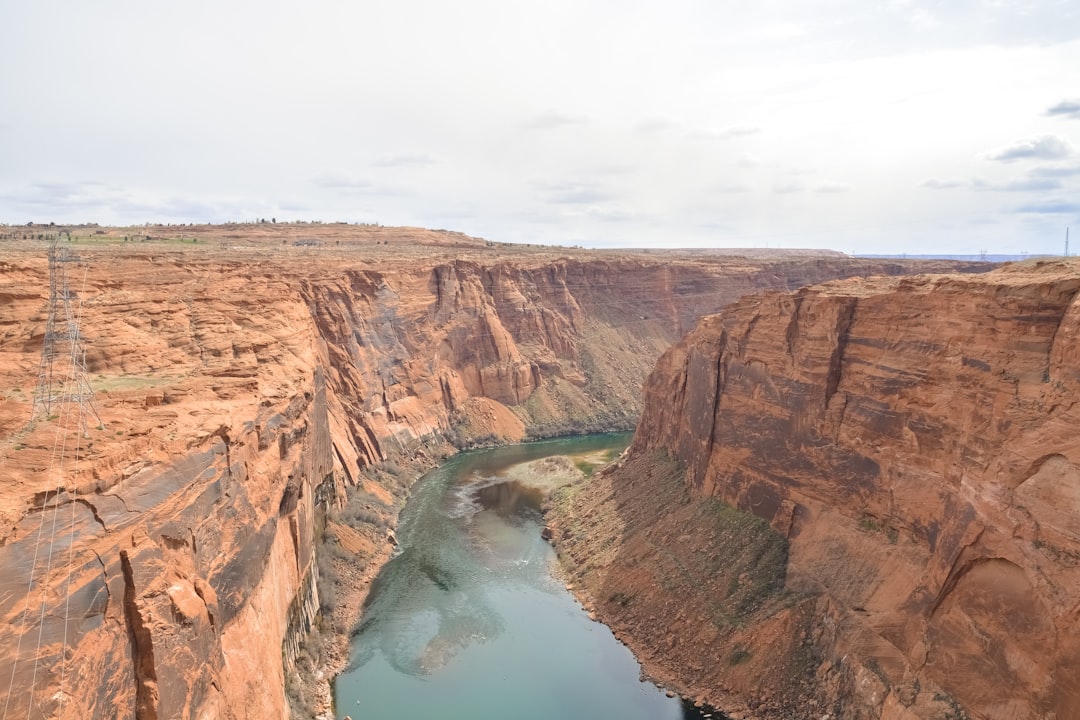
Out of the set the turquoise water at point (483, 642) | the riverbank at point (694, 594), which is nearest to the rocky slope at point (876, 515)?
the riverbank at point (694, 594)

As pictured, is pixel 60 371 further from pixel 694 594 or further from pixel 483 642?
pixel 694 594

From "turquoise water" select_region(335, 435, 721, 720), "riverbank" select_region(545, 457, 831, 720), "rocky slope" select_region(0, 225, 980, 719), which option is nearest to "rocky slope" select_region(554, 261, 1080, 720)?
"riverbank" select_region(545, 457, 831, 720)

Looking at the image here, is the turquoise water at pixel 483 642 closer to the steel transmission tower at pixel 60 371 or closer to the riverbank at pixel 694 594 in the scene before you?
the riverbank at pixel 694 594

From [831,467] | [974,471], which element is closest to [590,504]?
[831,467]

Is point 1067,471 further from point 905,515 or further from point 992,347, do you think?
point 905,515

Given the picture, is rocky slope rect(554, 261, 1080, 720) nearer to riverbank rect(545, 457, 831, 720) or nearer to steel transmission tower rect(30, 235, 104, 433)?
riverbank rect(545, 457, 831, 720)

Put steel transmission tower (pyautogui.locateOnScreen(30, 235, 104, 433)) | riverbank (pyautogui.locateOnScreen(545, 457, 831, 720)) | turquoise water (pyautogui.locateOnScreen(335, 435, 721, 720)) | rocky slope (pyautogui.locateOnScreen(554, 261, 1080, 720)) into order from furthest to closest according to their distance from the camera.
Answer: turquoise water (pyautogui.locateOnScreen(335, 435, 721, 720)), riverbank (pyautogui.locateOnScreen(545, 457, 831, 720)), rocky slope (pyautogui.locateOnScreen(554, 261, 1080, 720)), steel transmission tower (pyautogui.locateOnScreen(30, 235, 104, 433))
